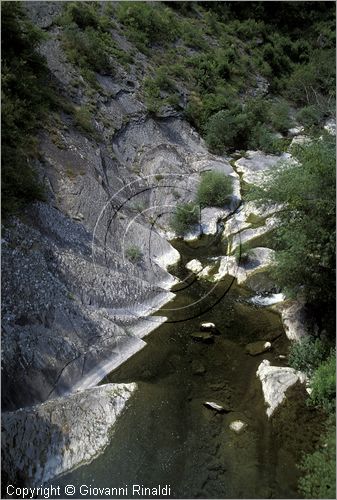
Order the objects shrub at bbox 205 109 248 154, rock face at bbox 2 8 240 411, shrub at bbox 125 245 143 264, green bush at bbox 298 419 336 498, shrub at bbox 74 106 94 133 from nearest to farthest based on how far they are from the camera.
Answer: green bush at bbox 298 419 336 498 → rock face at bbox 2 8 240 411 → shrub at bbox 125 245 143 264 → shrub at bbox 74 106 94 133 → shrub at bbox 205 109 248 154

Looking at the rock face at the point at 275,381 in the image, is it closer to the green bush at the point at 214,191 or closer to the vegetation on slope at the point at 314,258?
the vegetation on slope at the point at 314,258

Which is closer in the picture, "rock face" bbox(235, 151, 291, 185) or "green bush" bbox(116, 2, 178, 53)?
"rock face" bbox(235, 151, 291, 185)

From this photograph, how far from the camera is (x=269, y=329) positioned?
1627 cm

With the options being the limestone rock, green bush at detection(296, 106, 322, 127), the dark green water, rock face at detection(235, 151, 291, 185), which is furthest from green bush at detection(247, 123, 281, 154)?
the dark green water

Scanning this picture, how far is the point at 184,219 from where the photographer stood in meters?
23.4

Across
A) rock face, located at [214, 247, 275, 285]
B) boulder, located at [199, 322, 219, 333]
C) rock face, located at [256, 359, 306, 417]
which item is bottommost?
rock face, located at [214, 247, 275, 285]

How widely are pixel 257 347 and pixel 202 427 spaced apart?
3.99 meters

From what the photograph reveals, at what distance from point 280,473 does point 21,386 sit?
7.03m

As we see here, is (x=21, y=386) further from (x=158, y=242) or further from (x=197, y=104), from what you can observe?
(x=197, y=104)

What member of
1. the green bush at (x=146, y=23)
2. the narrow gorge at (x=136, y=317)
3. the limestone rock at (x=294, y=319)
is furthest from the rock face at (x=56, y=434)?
the green bush at (x=146, y=23)

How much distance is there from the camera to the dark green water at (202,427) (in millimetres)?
10758

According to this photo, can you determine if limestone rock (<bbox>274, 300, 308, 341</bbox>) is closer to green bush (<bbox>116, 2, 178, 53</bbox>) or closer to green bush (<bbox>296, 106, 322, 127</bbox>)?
green bush (<bbox>296, 106, 322, 127</bbox>)

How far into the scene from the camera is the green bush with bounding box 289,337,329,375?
44.6 ft

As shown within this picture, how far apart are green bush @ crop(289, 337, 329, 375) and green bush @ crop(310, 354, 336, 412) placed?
0.73m
